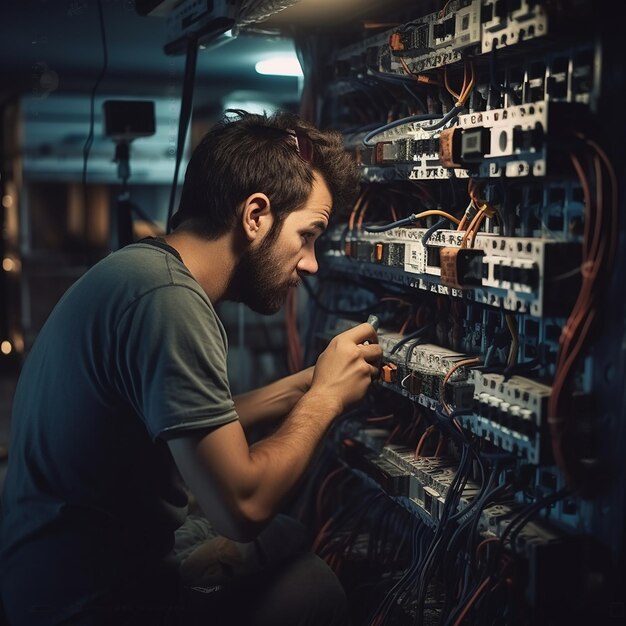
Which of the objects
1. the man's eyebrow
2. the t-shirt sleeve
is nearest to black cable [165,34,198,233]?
the man's eyebrow

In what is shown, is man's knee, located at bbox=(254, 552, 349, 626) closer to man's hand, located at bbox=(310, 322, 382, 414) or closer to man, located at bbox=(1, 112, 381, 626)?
man, located at bbox=(1, 112, 381, 626)

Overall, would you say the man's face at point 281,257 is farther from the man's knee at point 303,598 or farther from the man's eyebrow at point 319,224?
the man's knee at point 303,598

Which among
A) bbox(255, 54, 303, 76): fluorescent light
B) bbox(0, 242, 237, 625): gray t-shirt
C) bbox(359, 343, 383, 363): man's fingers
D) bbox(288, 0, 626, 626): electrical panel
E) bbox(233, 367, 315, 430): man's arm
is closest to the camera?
bbox(288, 0, 626, 626): electrical panel

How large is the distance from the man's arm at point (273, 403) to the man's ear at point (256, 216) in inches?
18.6

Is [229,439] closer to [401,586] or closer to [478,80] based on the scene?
[401,586]

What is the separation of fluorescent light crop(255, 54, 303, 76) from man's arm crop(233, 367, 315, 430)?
1.24 meters

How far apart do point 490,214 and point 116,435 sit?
0.82 metres

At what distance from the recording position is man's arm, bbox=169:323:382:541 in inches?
50.9

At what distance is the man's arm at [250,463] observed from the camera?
1.29 m

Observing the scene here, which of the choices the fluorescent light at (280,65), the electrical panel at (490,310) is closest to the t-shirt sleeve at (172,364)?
the electrical panel at (490,310)

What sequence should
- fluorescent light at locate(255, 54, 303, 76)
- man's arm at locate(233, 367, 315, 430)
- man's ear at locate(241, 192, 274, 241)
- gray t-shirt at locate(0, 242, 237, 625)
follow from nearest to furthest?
gray t-shirt at locate(0, 242, 237, 625)
man's ear at locate(241, 192, 274, 241)
man's arm at locate(233, 367, 315, 430)
fluorescent light at locate(255, 54, 303, 76)

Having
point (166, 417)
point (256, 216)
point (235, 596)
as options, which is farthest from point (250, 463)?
point (256, 216)

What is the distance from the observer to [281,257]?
5.38 feet

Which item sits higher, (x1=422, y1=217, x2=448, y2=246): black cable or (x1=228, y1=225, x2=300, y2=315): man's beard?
(x1=422, y1=217, x2=448, y2=246): black cable
